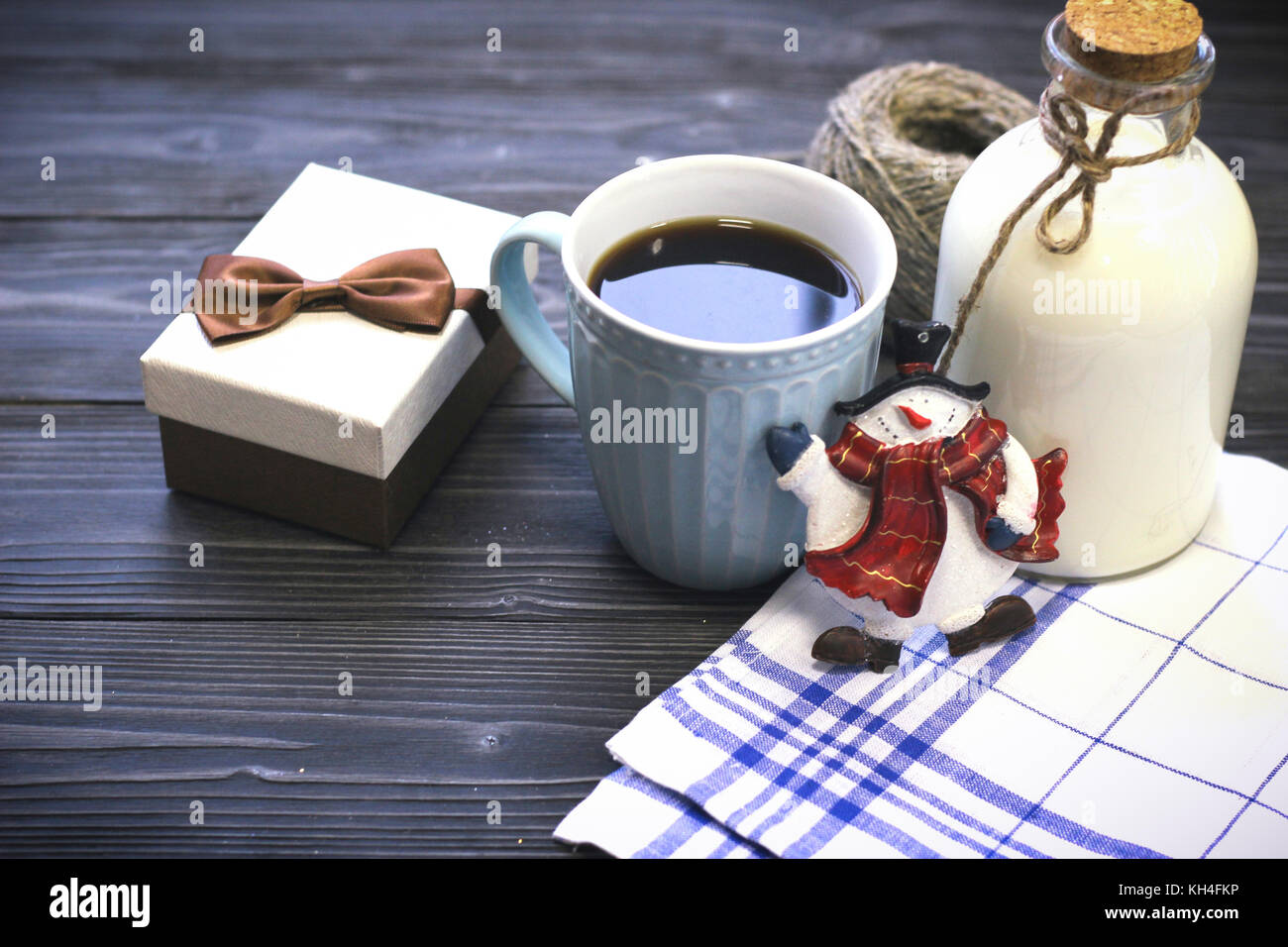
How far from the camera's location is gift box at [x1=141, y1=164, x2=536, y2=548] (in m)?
0.81

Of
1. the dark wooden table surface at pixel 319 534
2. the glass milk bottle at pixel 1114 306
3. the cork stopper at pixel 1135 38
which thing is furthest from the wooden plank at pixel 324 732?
the cork stopper at pixel 1135 38

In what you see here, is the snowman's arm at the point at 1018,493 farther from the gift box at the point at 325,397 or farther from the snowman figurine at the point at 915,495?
the gift box at the point at 325,397

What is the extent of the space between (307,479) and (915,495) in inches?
14.1

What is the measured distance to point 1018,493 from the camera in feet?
2.45

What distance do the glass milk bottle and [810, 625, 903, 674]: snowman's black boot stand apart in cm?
13

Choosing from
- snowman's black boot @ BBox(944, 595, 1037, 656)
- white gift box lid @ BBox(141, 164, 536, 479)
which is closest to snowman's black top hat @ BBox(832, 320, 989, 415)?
snowman's black boot @ BBox(944, 595, 1037, 656)

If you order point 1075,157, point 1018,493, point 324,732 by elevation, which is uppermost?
point 1075,157

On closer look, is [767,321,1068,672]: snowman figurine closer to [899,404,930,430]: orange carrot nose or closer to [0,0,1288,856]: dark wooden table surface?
[899,404,930,430]: orange carrot nose

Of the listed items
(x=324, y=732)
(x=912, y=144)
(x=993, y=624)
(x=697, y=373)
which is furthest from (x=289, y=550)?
(x=912, y=144)

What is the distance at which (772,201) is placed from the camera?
0.83 meters

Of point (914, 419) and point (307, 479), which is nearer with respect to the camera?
point (914, 419)

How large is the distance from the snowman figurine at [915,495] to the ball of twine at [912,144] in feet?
0.69

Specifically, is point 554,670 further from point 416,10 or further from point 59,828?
point 416,10

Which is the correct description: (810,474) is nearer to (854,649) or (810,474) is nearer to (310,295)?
(854,649)
